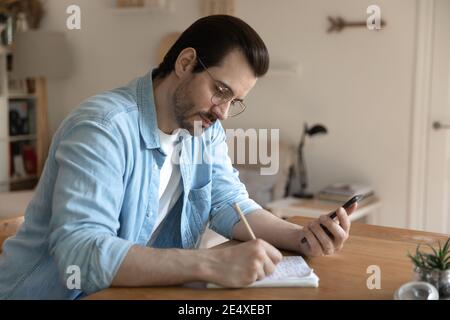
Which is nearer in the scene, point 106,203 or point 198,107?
point 106,203

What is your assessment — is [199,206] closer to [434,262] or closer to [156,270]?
[156,270]

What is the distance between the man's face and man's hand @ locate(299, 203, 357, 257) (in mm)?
333

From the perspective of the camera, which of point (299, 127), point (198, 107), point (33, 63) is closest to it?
point (198, 107)

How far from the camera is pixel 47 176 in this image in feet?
3.88

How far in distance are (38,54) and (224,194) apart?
9.98 ft

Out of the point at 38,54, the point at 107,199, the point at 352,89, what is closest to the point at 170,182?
the point at 107,199

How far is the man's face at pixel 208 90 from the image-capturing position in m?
1.25

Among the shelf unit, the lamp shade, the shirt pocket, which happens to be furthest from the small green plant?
the shelf unit

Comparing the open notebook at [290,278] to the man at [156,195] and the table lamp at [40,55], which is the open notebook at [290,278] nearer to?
the man at [156,195]

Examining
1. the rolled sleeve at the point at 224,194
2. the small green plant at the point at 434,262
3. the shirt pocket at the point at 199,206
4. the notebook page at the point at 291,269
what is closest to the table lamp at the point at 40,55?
the rolled sleeve at the point at 224,194
